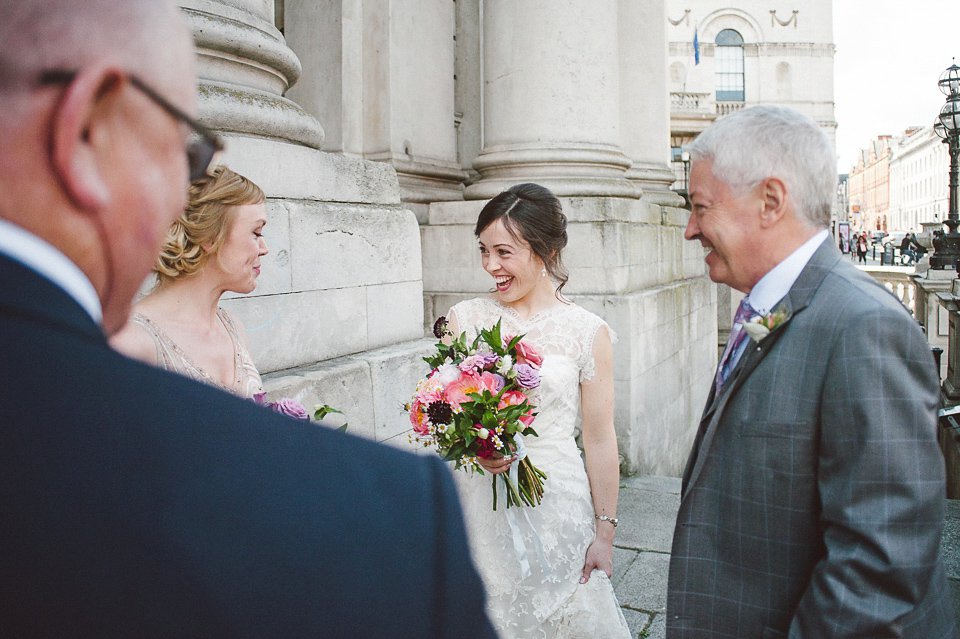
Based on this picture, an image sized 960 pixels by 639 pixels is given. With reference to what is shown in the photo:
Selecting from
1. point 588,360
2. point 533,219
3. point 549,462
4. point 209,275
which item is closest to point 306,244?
point 533,219

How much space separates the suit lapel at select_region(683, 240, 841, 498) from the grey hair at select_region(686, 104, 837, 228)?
130 mm

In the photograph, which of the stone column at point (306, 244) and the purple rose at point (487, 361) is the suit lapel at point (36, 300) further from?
the stone column at point (306, 244)

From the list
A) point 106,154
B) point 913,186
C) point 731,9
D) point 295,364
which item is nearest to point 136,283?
point 106,154

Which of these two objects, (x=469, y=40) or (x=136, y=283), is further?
(x=469, y=40)

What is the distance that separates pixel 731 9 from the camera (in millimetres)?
44125

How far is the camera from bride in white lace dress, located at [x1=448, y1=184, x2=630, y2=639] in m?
2.99

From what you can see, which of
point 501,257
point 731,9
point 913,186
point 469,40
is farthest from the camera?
point 913,186

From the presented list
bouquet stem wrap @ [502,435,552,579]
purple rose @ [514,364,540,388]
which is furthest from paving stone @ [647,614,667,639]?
purple rose @ [514,364,540,388]

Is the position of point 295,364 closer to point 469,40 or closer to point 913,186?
point 469,40

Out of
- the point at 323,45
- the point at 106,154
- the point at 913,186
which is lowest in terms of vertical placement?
the point at 106,154

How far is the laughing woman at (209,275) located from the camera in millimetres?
2359

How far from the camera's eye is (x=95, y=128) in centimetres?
60

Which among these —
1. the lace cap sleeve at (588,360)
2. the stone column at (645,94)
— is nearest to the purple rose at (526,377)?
the lace cap sleeve at (588,360)

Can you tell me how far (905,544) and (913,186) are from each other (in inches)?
4345
